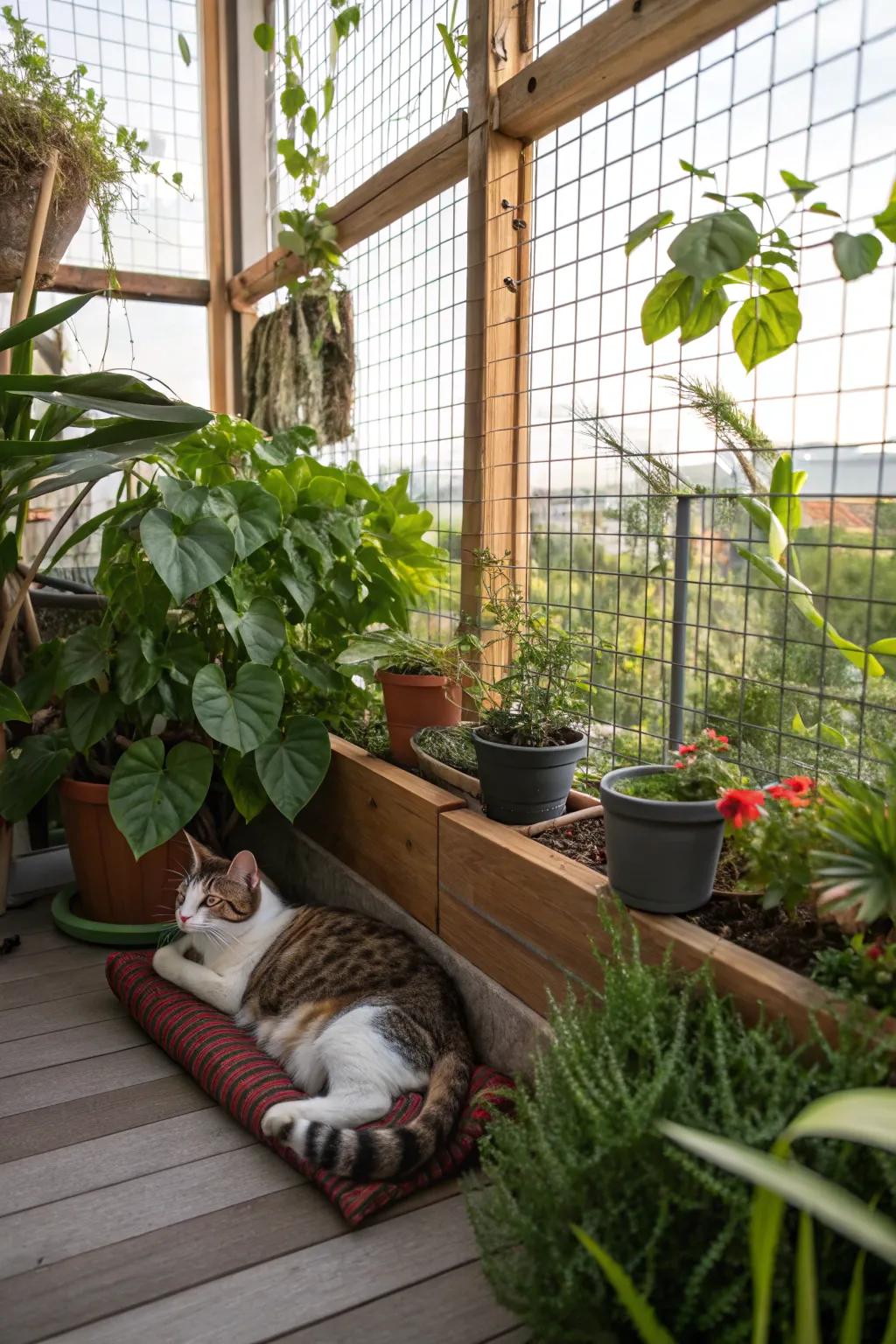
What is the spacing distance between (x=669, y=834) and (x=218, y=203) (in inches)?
122

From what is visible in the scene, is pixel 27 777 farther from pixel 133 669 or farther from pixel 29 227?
pixel 29 227

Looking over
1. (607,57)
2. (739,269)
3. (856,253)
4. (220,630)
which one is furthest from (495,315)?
(856,253)

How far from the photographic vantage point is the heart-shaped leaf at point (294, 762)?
2.01 m

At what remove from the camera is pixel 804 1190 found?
30.9 inches

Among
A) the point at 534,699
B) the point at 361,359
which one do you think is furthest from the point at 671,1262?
the point at 361,359

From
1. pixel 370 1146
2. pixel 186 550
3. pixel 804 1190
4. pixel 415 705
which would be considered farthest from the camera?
pixel 415 705

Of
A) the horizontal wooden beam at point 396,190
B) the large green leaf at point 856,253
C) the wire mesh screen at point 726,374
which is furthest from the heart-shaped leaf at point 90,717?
the large green leaf at point 856,253

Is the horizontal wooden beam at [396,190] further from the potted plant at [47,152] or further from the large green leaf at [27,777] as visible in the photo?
the large green leaf at [27,777]

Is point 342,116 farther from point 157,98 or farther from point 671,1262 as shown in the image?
point 671,1262

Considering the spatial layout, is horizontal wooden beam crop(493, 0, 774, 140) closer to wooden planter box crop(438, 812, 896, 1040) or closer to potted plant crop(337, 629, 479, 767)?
potted plant crop(337, 629, 479, 767)

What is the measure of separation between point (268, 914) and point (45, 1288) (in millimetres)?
847

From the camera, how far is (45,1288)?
125 centimetres

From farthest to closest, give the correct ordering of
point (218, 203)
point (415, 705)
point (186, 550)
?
point (218, 203) < point (415, 705) < point (186, 550)

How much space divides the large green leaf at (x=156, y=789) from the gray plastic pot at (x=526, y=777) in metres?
0.62
